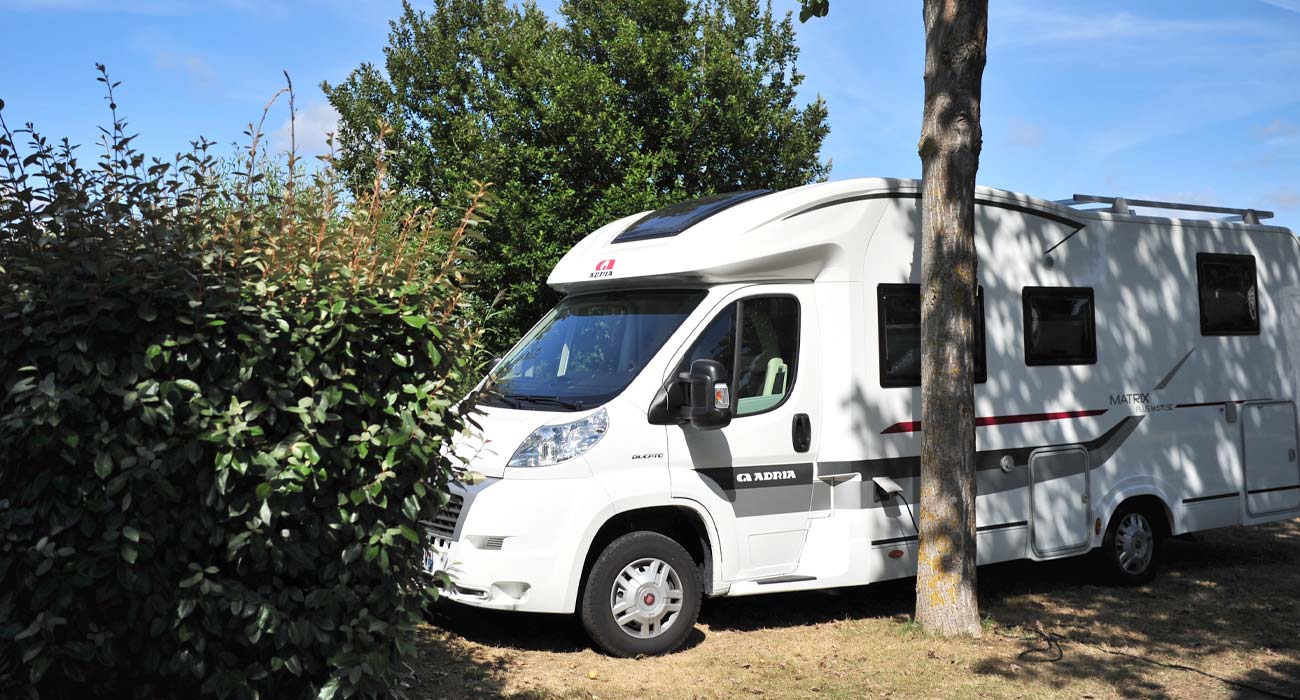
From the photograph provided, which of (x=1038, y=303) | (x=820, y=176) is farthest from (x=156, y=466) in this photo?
(x=820, y=176)

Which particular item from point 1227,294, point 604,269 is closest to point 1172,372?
point 1227,294

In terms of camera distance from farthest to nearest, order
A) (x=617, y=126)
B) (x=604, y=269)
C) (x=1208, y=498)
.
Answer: (x=617, y=126)
(x=1208, y=498)
(x=604, y=269)

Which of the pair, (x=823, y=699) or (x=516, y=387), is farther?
(x=516, y=387)

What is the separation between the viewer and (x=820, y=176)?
23891 mm

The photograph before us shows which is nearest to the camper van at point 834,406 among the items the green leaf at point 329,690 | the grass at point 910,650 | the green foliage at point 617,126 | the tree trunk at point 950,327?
the grass at point 910,650

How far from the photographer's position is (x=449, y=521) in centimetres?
654

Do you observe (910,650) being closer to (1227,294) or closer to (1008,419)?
(1008,419)

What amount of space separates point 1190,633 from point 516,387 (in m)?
4.81

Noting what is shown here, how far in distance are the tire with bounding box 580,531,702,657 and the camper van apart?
0.01 m

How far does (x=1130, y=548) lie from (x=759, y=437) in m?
3.71

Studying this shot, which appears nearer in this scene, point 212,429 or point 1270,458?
point 212,429

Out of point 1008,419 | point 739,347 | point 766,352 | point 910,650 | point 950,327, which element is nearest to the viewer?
point 910,650

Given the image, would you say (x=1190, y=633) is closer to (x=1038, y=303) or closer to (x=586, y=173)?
(x=1038, y=303)

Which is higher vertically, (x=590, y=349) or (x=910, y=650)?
(x=590, y=349)
